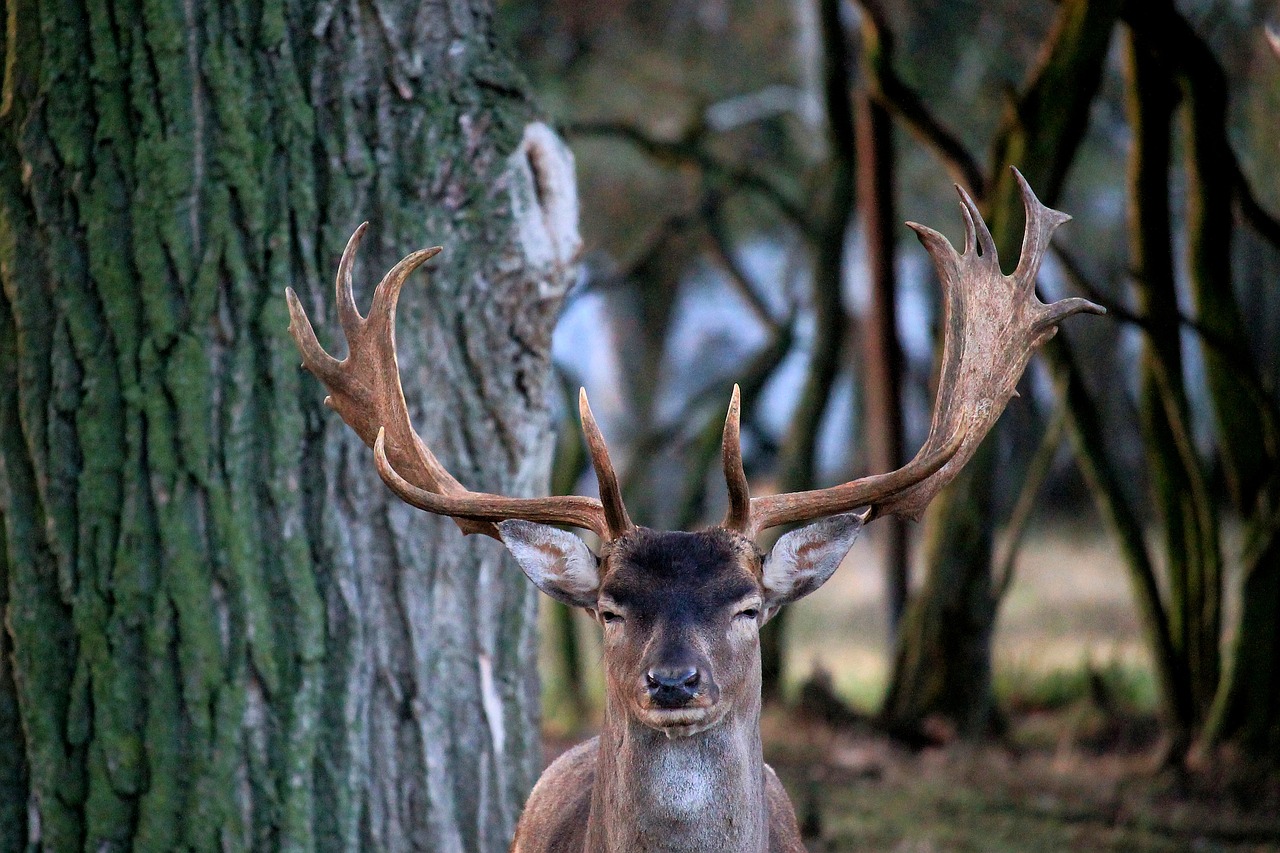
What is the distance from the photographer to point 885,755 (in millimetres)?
6977

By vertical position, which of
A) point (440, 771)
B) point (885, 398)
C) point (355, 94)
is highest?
point (355, 94)

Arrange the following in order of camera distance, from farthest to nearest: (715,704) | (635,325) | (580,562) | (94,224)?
(635,325), (94,224), (580,562), (715,704)

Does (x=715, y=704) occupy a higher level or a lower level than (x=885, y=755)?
higher

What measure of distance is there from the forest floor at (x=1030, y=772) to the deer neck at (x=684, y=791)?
249 centimetres

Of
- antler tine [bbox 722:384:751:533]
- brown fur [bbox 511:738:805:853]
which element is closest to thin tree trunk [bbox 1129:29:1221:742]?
brown fur [bbox 511:738:805:853]

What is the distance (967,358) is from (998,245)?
279 cm

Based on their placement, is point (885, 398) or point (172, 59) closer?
point (172, 59)

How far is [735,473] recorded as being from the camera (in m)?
3.13

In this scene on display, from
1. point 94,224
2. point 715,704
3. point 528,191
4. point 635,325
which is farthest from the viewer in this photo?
point 635,325

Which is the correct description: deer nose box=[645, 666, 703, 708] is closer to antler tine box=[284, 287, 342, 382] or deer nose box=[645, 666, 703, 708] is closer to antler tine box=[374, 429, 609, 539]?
antler tine box=[374, 429, 609, 539]

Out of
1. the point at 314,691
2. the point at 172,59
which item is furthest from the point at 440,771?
the point at 172,59

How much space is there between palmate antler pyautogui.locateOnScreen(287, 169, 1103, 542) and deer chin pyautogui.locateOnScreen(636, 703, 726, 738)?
17.6 inches

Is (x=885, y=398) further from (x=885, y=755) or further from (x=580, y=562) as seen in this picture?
(x=580, y=562)

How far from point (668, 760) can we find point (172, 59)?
2203 mm
